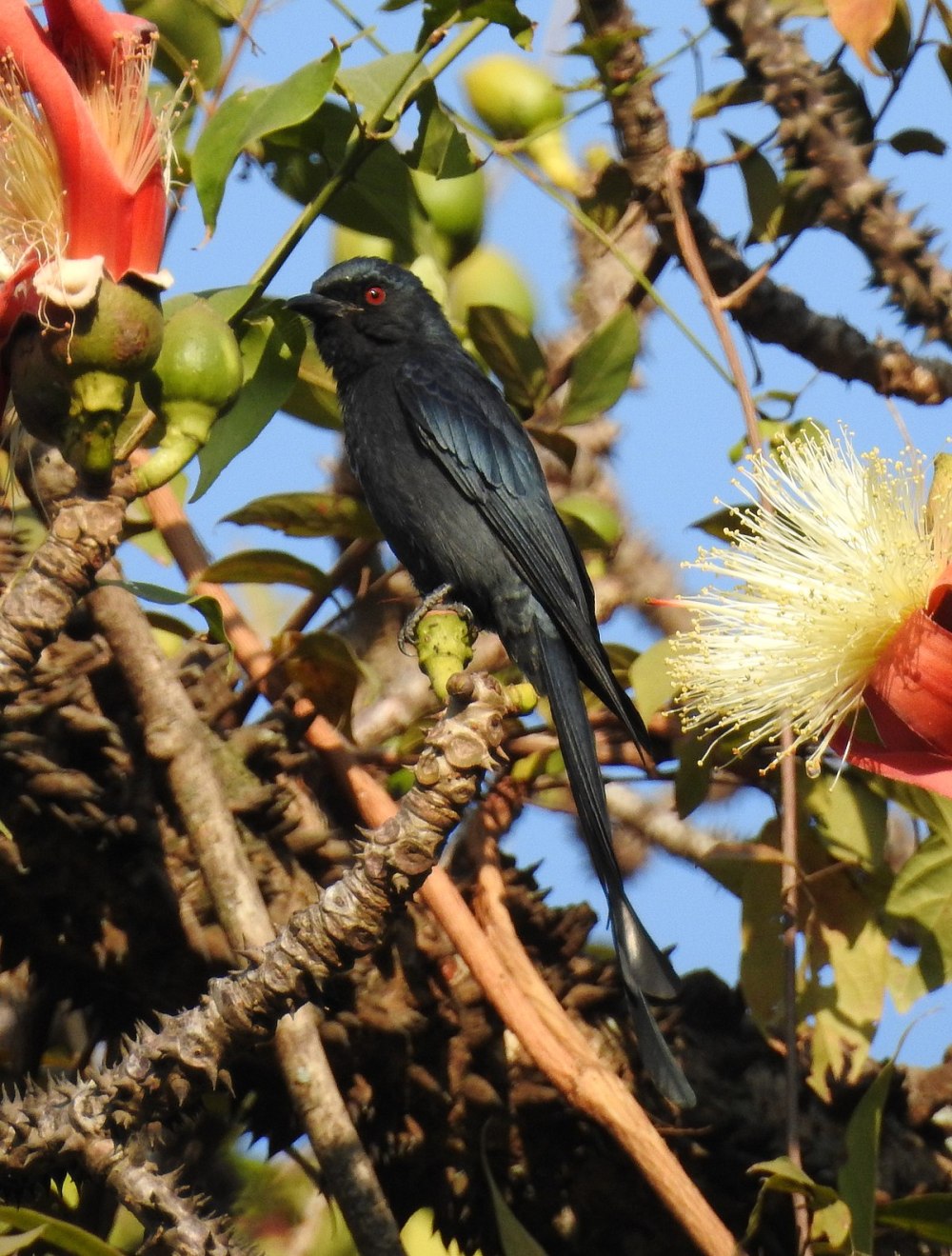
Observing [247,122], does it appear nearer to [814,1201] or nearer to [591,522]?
[591,522]

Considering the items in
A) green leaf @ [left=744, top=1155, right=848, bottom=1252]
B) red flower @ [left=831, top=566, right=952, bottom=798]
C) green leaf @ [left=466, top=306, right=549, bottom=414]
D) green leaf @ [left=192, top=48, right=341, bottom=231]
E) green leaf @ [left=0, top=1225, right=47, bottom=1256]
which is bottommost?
green leaf @ [left=0, top=1225, right=47, bottom=1256]

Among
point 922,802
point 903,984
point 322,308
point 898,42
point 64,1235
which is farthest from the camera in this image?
point 322,308

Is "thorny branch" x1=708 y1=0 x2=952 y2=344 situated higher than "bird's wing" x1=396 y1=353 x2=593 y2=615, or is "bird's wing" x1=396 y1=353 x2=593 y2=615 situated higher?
"thorny branch" x1=708 y1=0 x2=952 y2=344

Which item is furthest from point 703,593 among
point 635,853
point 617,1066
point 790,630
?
point 635,853

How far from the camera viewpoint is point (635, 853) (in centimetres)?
327

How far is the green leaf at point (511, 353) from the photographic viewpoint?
8.84 ft

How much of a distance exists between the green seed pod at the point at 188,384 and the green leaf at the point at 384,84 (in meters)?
0.47

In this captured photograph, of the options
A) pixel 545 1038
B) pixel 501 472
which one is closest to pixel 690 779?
pixel 545 1038

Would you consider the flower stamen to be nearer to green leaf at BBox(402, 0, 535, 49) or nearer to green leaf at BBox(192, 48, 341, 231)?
green leaf at BBox(192, 48, 341, 231)

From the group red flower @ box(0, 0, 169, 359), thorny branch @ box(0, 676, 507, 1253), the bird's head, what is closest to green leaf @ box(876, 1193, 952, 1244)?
thorny branch @ box(0, 676, 507, 1253)

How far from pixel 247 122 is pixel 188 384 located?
44 centimetres

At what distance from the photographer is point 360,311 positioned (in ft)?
10.9

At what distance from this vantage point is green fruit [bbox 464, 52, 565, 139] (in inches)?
122

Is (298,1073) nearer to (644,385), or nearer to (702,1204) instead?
(702,1204)
